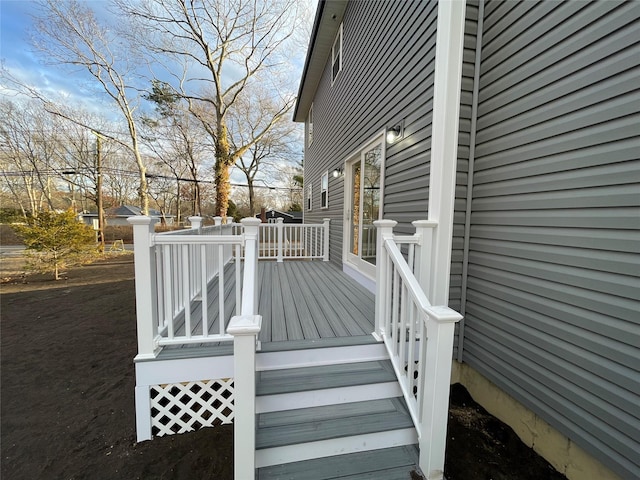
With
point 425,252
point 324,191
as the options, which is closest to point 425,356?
point 425,252

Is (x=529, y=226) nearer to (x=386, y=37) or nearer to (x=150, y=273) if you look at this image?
(x=150, y=273)

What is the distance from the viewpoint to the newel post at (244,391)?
1491 mm

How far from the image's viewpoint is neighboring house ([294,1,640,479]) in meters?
1.44

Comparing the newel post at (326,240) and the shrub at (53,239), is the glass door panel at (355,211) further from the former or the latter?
the shrub at (53,239)

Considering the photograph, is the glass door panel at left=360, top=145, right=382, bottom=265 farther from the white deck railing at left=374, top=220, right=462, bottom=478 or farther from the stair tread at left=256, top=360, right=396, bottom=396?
the stair tread at left=256, top=360, right=396, bottom=396

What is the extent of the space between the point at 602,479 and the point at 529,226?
148 centimetres

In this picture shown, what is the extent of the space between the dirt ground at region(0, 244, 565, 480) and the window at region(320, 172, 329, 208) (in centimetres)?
473

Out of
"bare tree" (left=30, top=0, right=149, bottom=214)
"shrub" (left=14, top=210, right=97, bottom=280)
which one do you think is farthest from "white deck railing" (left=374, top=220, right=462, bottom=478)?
"bare tree" (left=30, top=0, right=149, bottom=214)

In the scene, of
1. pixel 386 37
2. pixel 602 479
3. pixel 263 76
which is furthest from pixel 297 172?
pixel 602 479

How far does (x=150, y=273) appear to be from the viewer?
6.77 feet

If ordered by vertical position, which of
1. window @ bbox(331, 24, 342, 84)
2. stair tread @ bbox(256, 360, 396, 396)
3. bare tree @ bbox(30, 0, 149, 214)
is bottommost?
stair tread @ bbox(256, 360, 396, 396)

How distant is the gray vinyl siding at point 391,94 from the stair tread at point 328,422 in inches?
71.1

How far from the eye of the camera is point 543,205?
1846 mm

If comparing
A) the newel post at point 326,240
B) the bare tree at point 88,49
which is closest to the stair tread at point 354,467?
the newel post at point 326,240
